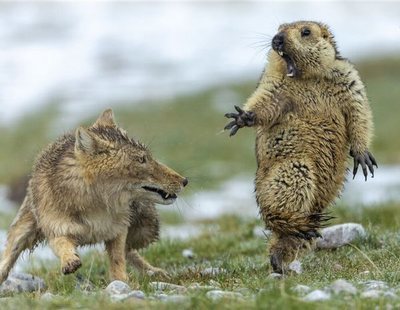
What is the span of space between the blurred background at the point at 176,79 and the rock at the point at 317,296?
3414 millimetres

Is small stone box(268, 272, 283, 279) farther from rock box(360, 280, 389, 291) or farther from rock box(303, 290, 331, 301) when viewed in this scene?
rock box(303, 290, 331, 301)

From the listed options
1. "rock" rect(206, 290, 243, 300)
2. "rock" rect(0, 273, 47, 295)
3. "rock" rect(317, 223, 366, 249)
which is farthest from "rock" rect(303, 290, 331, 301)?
"rock" rect(317, 223, 366, 249)

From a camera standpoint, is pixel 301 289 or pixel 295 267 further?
pixel 295 267

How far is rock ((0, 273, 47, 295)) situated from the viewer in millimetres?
9036

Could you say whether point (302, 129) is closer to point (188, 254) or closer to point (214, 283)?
point (214, 283)

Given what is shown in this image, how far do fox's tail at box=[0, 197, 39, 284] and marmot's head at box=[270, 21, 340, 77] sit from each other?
3.24m

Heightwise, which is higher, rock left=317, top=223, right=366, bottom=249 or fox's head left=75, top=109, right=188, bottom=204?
fox's head left=75, top=109, right=188, bottom=204

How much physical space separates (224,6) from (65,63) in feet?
117

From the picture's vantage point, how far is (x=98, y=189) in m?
8.61

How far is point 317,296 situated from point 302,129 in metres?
2.97

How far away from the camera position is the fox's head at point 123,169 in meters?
8.62

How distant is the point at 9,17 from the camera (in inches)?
3433

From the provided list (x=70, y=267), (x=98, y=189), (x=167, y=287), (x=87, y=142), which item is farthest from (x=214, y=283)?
(x=87, y=142)

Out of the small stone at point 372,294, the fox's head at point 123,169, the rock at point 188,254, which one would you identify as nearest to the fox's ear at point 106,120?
the fox's head at point 123,169
